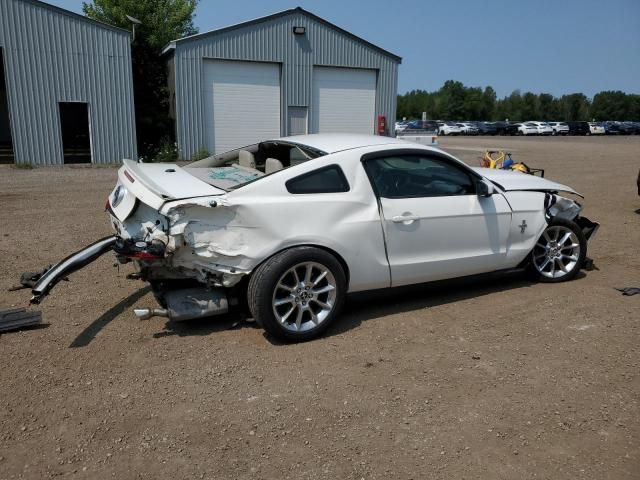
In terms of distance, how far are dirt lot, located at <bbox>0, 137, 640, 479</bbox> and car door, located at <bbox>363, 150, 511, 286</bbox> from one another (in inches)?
12.5

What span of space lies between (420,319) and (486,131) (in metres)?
57.7

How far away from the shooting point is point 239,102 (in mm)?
21812

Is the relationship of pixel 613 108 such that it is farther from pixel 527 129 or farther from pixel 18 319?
pixel 18 319

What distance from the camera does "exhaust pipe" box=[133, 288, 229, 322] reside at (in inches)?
176

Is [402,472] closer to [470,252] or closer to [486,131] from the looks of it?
[470,252]

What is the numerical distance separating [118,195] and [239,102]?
17638 millimetres

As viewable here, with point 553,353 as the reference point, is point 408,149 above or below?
above

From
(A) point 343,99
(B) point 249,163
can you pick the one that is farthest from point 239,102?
(B) point 249,163

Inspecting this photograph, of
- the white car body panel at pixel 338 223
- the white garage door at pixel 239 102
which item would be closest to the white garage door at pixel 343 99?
the white garage door at pixel 239 102

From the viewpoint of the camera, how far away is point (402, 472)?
304 centimetres

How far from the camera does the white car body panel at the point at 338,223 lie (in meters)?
4.29

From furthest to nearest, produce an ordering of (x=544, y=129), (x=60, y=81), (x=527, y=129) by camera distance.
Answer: (x=527, y=129) → (x=544, y=129) → (x=60, y=81)

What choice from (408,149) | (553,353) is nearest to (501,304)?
(553,353)

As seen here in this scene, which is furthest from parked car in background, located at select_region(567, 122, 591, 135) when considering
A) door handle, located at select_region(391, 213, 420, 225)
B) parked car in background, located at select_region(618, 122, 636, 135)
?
door handle, located at select_region(391, 213, 420, 225)
